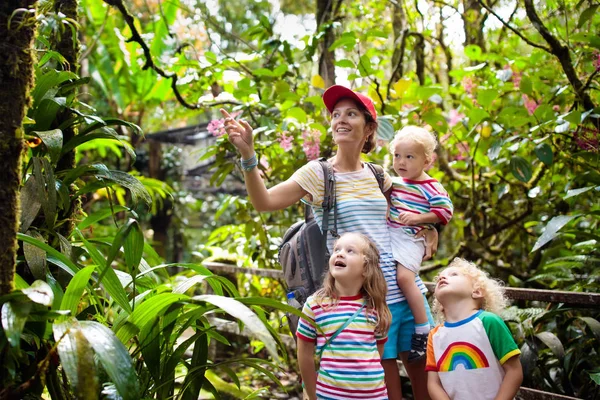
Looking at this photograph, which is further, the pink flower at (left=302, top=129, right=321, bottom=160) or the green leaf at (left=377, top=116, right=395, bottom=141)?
the pink flower at (left=302, top=129, right=321, bottom=160)

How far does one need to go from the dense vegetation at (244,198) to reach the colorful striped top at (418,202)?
49 centimetres

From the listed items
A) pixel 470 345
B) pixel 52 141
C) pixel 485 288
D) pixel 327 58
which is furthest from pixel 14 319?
pixel 327 58

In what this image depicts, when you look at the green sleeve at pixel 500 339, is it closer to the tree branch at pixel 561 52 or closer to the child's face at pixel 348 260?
the child's face at pixel 348 260

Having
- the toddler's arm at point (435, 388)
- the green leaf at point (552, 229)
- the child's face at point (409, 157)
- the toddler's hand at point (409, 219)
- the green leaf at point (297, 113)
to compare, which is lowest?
the toddler's arm at point (435, 388)

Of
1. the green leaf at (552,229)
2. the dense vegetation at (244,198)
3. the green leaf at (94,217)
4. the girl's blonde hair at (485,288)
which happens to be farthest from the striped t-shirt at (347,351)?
the green leaf at (552,229)

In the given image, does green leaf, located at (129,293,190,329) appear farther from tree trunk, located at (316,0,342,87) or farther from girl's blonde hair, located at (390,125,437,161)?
tree trunk, located at (316,0,342,87)

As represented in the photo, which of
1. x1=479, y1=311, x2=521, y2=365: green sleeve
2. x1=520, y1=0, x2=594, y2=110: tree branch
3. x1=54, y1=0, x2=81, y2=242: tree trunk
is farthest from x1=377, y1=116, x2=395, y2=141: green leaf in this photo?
x1=54, y1=0, x2=81, y2=242: tree trunk

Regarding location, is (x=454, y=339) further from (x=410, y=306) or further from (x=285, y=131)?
(x=285, y=131)

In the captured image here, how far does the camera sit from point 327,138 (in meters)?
3.48

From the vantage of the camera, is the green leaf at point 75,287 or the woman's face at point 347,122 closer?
the green leaf at point 75,287

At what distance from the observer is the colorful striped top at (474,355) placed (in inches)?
70.4

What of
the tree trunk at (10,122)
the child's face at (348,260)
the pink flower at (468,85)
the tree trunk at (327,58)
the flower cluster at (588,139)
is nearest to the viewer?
the tree trunk at (10,122)

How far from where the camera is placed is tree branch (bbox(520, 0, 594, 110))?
2850 millimetres

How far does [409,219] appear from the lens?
2104 millimetres
